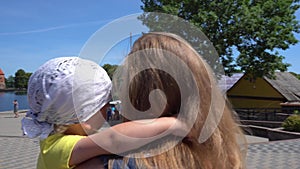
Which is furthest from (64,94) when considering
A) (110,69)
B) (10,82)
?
(10,82)

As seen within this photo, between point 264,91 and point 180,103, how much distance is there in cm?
2822

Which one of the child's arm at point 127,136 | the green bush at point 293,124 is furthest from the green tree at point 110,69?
the green bush at point 293,124

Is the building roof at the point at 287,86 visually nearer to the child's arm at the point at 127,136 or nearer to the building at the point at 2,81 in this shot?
the child's arm at the point at 127,136

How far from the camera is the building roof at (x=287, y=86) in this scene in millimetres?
25959

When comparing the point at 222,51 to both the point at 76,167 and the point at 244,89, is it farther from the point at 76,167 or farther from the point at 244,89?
the point at 76,167

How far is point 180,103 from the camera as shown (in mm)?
1057

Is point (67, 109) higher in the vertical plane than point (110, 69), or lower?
lower

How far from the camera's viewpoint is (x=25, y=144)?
37.8 feet

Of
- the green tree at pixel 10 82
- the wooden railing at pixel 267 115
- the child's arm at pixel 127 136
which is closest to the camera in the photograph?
the child's arm at pixel 127 136

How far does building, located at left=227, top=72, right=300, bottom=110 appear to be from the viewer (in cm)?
2625

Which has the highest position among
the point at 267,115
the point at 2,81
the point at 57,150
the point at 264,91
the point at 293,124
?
the point at 2,81

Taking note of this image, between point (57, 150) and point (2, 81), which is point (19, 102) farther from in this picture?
point (2, 81)

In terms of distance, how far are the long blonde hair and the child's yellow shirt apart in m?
0.22

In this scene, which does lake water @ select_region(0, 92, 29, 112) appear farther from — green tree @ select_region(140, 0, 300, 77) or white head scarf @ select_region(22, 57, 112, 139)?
green tree @ select_region(140, 0, 300, 77)
